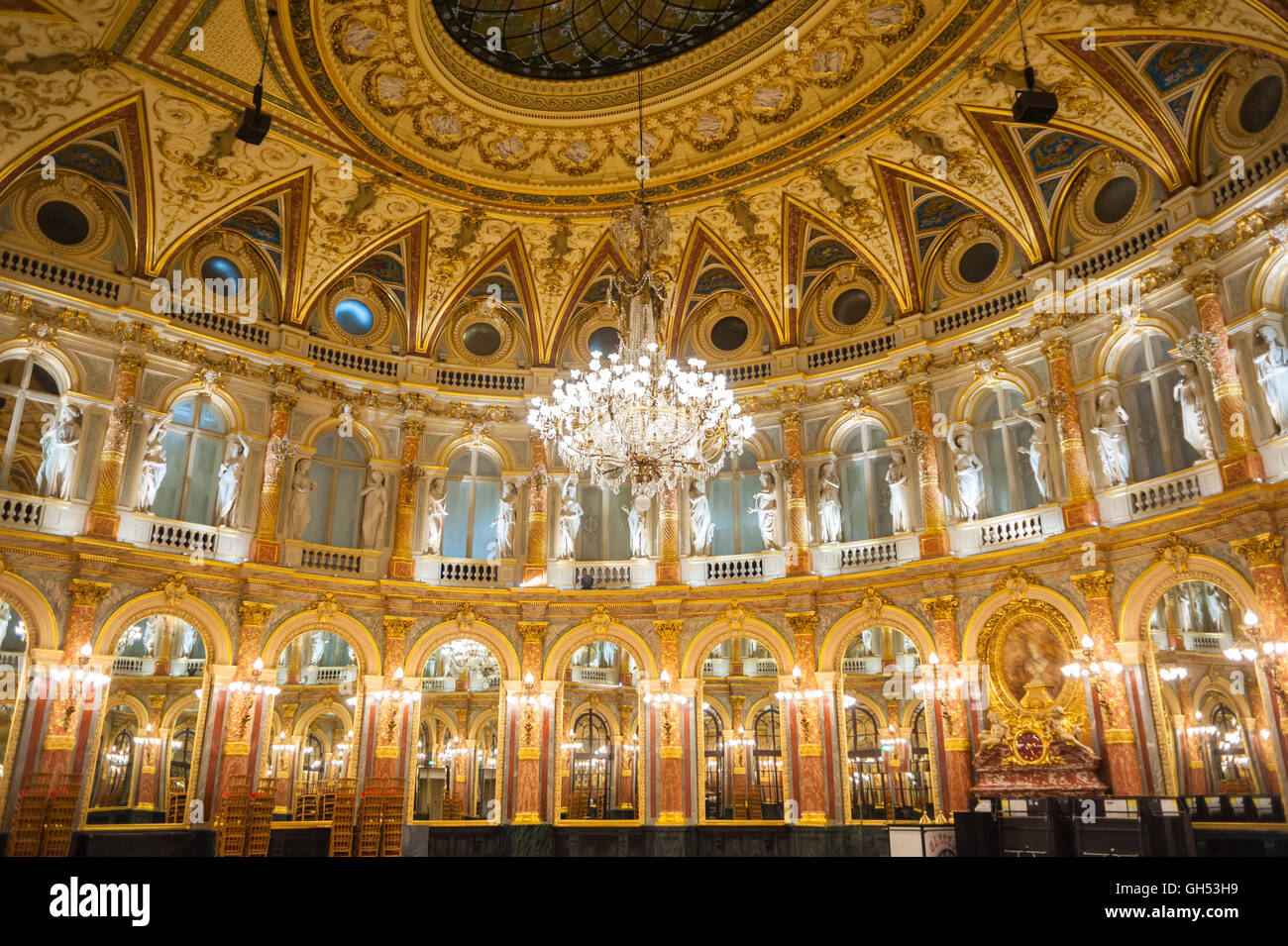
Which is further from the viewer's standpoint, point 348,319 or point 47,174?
point 348,319

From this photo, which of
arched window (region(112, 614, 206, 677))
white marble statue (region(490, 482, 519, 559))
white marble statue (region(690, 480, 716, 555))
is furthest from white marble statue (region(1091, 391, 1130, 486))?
arched window (region(112, 614, 206, 677))

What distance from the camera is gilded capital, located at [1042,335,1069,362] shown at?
18375 millimetres

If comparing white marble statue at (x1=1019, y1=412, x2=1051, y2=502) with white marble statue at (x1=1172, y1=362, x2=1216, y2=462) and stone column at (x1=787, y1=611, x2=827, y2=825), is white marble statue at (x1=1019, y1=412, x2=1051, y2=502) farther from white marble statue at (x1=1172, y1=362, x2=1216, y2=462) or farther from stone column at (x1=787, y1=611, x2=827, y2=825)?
stone column at (x1=787, y1=611, x2=827, y2=825)

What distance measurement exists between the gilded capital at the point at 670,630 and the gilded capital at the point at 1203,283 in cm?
1241

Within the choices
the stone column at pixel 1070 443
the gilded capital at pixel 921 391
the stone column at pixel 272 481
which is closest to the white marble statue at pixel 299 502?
the stone column at pixel 272 481

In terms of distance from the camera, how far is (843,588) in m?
19.9

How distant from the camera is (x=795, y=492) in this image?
21.2 meters

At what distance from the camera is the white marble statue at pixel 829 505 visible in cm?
2073

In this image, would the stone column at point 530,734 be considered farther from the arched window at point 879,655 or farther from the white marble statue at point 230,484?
the arched window at point 879,655

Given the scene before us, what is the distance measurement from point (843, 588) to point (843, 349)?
5982 millimetres

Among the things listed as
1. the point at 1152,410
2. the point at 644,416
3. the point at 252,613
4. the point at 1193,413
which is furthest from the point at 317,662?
the point at 1193,413

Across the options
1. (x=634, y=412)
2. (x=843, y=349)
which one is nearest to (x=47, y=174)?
(x=634, y=412)
